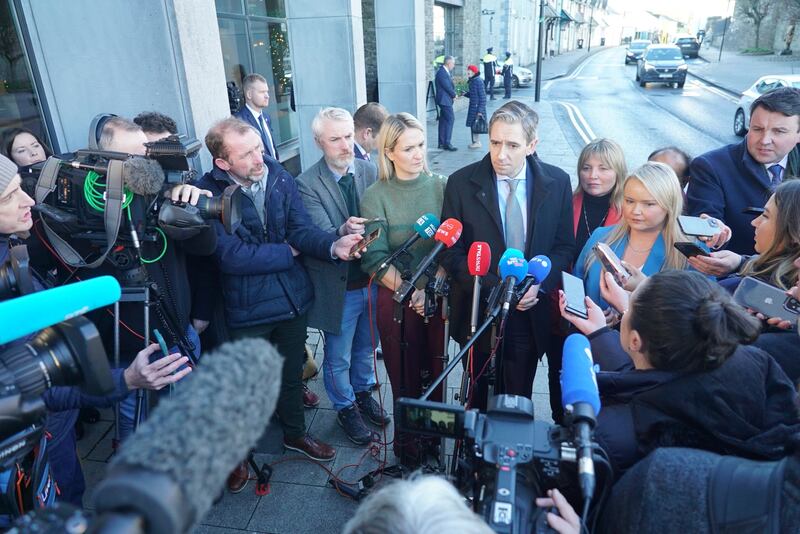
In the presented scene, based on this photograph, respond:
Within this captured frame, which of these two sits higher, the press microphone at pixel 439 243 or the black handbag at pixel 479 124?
the press microphone at pixel 439 243

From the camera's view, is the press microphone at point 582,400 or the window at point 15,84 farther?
the window at point 15,84

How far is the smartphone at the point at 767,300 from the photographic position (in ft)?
6.47

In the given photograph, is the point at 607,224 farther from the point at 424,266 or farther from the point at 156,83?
the point at 156,83

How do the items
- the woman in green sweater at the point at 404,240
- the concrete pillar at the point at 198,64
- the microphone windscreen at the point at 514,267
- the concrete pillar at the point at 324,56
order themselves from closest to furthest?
the microphone windscreen at the point at 514,267 → the woman in green sweater at the point at 404,240 → the concrete pillar at the point at 198,64 → the concrete pillar at the point at 324,56

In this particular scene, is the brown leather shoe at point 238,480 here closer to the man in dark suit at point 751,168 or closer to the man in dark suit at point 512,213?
the man in dark suit at point 512,213

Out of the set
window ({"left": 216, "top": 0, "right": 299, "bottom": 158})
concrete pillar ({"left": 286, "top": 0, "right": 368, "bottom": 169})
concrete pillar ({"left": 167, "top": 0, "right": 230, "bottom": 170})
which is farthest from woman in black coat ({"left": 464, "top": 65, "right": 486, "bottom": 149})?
concrete pillar ({"left": 167, "top": 0, "right": 230, "bottom": 170})

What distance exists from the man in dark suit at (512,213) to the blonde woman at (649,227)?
0.28 m

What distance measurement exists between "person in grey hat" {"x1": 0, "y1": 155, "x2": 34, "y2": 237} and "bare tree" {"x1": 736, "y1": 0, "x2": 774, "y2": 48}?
4596cm

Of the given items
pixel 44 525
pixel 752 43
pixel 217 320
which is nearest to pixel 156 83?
pixel 217 320

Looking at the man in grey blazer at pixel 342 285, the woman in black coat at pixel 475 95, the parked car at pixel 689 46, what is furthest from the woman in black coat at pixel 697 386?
the parked car at pixel 689 46

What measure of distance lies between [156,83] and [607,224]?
3.49 metres

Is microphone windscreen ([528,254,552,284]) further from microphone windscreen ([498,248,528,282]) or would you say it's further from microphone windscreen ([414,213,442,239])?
microphone windscreen ([414,213,442,239])

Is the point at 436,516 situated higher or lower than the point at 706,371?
higher

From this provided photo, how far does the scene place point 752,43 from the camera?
38812 millimetres
